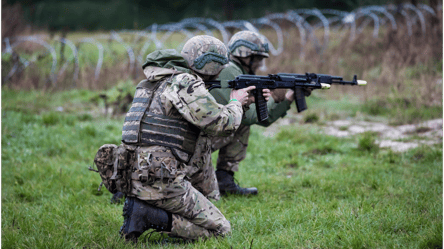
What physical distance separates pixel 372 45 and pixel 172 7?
19.0 m

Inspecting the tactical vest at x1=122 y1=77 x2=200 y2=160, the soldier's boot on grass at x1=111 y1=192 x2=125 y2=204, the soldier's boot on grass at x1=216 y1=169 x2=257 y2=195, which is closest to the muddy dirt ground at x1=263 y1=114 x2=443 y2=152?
the soldier's boot on grass at x1=216 y1=169 x2=257 y2=195

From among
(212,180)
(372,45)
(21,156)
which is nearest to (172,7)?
(372,45)

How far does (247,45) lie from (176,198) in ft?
7.27

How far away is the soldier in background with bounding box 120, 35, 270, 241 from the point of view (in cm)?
310

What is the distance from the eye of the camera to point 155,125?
3.16 metres

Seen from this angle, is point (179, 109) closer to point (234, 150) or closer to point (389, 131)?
point (234, 150)

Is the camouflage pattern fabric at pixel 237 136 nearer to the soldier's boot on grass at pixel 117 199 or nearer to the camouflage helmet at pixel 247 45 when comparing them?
the camouflage helmet at pixel 247 45

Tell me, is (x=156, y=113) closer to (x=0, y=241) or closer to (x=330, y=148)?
(x=0, y=241)

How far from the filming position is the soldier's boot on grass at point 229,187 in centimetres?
462

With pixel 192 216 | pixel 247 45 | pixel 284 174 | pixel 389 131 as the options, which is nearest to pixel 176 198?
pixel 192 216

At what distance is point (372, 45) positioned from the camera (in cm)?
1305

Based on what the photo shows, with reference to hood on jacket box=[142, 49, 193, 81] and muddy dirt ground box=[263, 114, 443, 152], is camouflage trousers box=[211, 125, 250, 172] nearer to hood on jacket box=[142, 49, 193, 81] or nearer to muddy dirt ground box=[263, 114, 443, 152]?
hood on jacket box=[142, 49, 193, 81]

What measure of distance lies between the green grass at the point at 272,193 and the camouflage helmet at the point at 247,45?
160cm

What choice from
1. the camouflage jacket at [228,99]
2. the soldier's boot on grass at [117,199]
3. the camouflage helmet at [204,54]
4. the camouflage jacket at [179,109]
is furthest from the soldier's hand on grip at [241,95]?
the soldier's boot on grass at [117,199]
